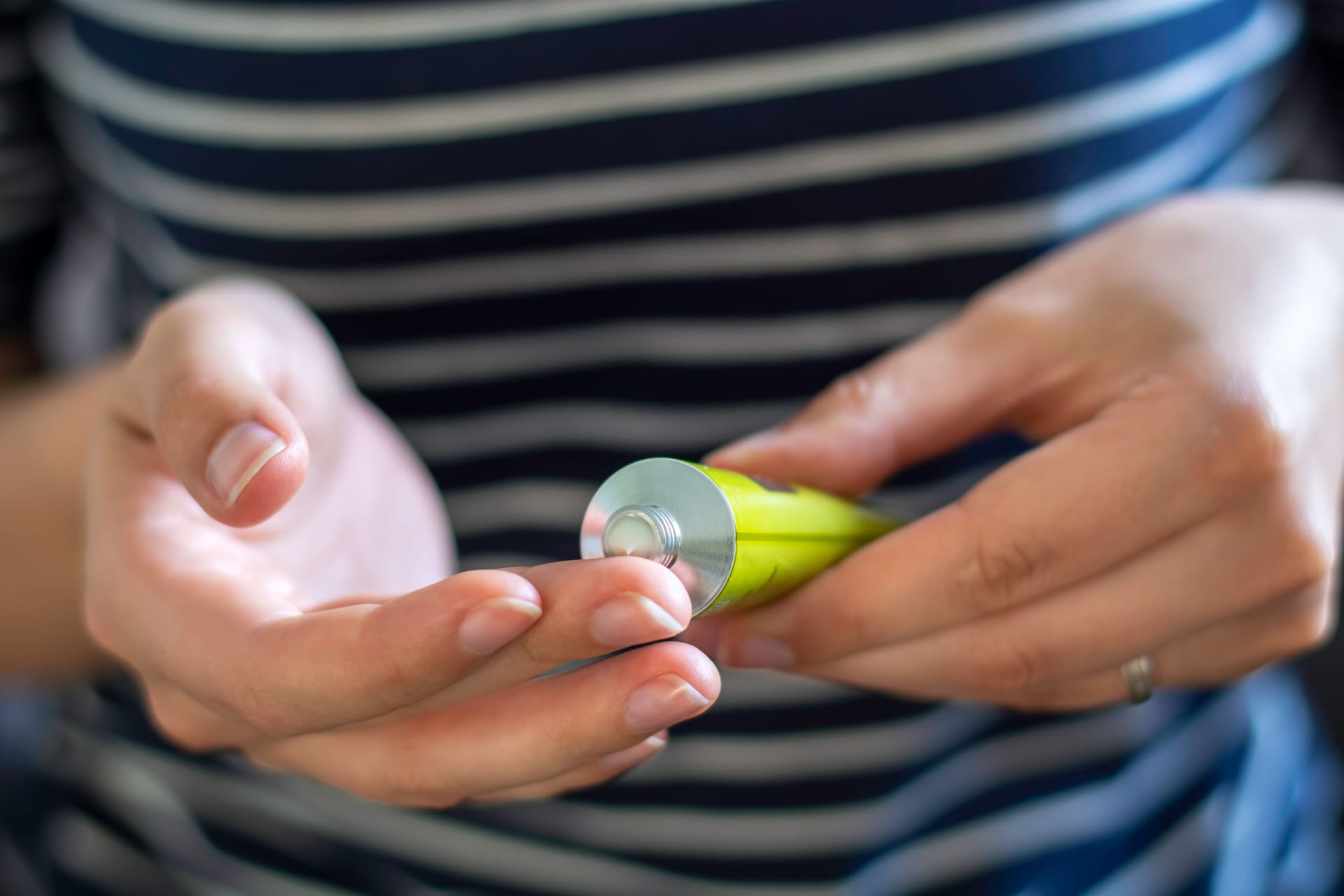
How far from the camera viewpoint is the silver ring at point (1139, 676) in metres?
0.42

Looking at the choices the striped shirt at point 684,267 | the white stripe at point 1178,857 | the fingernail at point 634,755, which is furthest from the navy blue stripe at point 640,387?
the white stripe at point 1178,857

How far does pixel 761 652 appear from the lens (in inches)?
15.6

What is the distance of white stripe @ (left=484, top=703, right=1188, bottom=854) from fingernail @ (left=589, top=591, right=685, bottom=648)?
10.9 inches

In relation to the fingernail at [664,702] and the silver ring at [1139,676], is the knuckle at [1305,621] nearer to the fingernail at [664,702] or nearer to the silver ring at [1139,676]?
the silver ring at [1139,676]

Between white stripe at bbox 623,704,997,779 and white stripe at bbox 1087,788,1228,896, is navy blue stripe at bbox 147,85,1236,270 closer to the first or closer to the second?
white stripe at bbox 623,704,997,779

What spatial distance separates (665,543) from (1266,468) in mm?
236

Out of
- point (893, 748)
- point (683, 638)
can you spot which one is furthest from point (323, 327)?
point (893, 748)

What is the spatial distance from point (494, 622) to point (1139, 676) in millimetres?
296

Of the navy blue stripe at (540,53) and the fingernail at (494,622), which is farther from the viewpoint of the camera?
the navy blue stripe at (540,53)

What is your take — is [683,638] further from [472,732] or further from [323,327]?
[323,327]

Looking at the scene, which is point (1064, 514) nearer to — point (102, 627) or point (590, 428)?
point (590, 428)

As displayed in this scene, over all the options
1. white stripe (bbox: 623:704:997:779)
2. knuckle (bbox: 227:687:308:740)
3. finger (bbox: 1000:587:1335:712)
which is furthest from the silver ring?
knuckle (bbox: 227:687:308:740)

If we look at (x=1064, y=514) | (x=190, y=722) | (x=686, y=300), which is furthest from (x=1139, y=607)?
(x=190, y=722)

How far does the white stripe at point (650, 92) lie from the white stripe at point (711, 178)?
3 cm
